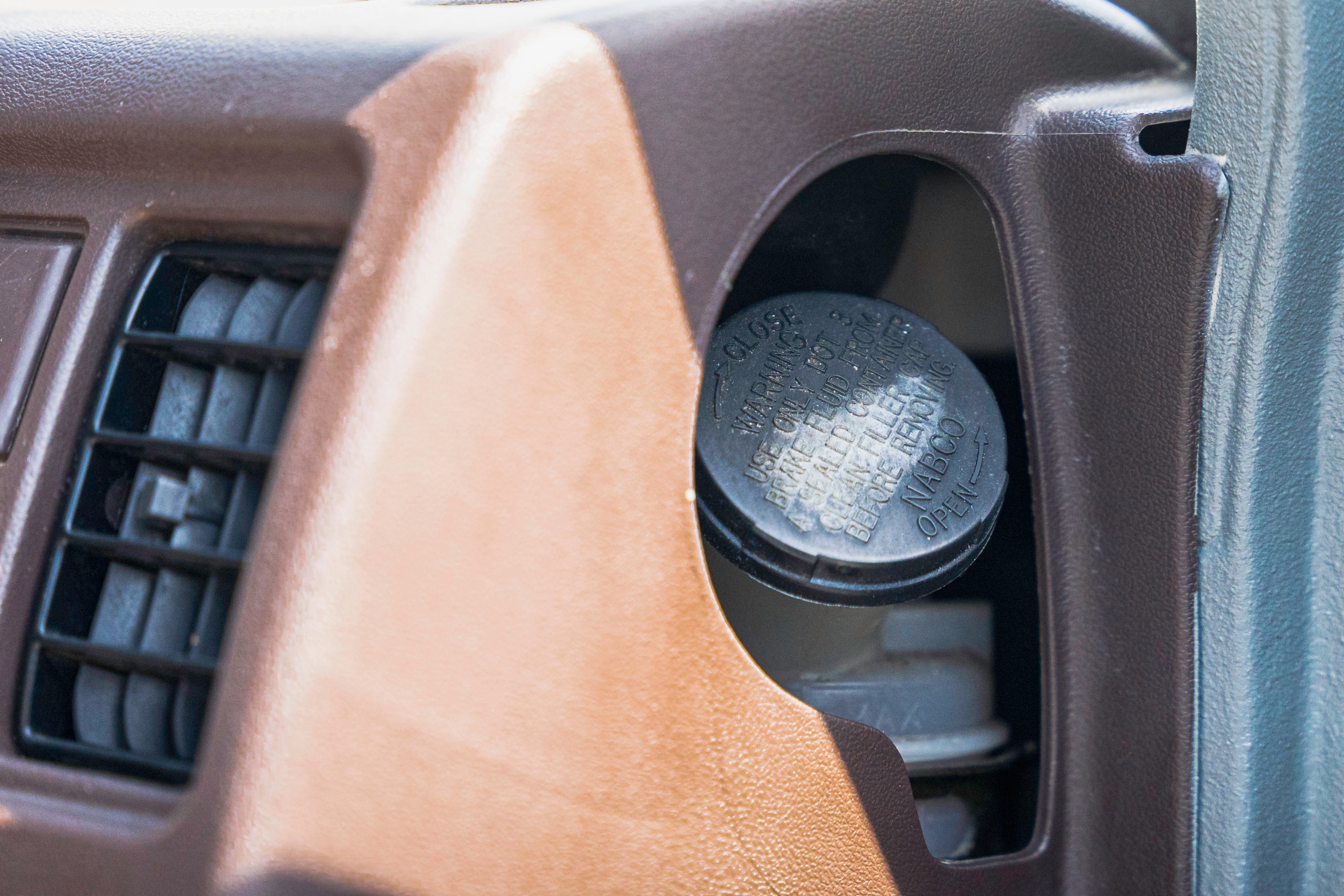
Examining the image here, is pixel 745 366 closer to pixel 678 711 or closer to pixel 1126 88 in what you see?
pixel 678 711

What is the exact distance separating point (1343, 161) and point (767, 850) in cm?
80

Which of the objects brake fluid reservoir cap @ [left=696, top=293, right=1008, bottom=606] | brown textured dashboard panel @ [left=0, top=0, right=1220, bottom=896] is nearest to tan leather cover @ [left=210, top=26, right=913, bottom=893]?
brown textured dashboard panel @ [left=0, top=0, right=1220, bottom=896]

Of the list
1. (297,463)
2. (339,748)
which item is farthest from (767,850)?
(297,463)

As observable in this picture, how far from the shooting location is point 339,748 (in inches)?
23.0

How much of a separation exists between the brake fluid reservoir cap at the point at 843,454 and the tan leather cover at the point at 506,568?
0.45ft

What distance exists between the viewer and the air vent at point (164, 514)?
2.23 ft

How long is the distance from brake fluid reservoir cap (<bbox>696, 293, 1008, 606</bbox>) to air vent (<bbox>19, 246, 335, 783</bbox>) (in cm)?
36

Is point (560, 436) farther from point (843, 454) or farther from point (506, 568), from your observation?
point (843, 454)

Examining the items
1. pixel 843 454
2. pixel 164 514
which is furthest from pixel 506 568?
pixel 843 454

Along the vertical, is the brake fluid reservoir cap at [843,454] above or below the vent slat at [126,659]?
above

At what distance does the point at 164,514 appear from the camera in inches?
27.0

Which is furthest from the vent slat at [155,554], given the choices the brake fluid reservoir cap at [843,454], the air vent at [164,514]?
the brake fluid reservoir cap at [843,454]

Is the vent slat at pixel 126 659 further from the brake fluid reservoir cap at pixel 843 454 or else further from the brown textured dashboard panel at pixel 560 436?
the brake fluid reservoir cap at pixel 843 454

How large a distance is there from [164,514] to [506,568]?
0.81 feet
